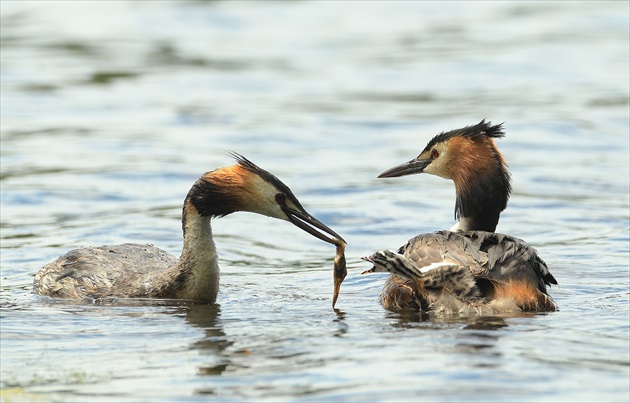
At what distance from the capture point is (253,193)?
9578 millimetres

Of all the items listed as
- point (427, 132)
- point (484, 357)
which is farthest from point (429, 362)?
point (427, 132)

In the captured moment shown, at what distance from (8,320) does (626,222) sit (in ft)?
22.6

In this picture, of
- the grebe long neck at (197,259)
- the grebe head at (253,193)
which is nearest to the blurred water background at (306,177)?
the grebe long neck at (197,259)

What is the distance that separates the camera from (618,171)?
52.8 ft

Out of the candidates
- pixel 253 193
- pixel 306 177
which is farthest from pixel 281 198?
pixel 306 177

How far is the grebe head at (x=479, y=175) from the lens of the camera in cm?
1000

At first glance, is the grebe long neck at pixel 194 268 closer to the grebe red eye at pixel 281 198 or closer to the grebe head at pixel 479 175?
the grebe red eye at pixel 281 198

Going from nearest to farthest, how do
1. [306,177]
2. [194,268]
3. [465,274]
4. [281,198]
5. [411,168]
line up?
1. [465,274]
2. [281,198]
3. [194,268]
4. [411,168]
5. [306,177]

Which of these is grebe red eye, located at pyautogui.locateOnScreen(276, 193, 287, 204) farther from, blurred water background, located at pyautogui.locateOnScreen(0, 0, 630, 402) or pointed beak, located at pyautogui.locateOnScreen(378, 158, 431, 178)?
pointed beak, located at pyautogui.locateOnScreen(378, 158, 431, 178)

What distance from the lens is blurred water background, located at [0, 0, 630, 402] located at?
7516 millimetres

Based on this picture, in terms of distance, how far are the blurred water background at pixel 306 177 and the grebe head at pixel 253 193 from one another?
660mm

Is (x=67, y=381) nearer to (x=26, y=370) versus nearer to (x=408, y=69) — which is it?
(x=26, y=370)

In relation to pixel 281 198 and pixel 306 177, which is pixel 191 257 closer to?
pixel 281 198

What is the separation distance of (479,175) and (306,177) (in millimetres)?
6060
